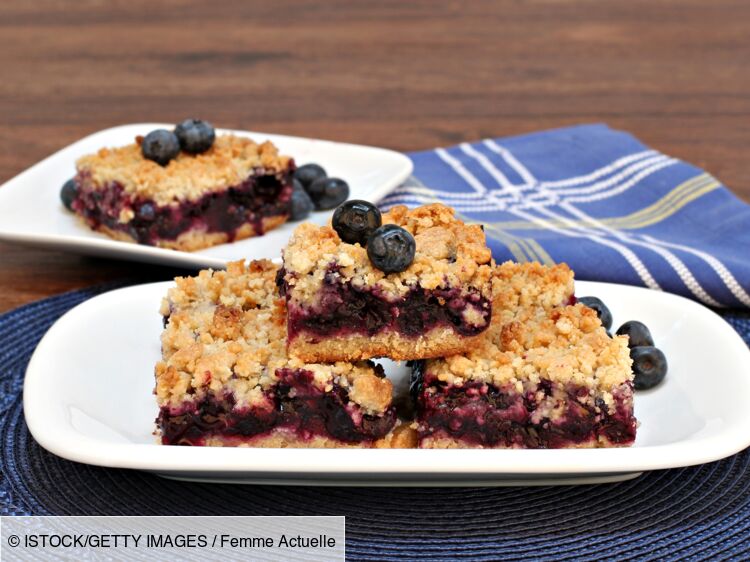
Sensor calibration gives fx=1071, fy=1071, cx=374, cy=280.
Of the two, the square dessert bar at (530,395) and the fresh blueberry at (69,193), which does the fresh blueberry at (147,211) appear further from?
the square dessert bar at (530,395)

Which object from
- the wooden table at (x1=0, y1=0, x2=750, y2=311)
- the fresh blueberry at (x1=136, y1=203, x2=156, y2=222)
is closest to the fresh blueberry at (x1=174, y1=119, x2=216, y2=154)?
the fresh blueberry at (x1=136, y1=203, x2=156, y2=222)

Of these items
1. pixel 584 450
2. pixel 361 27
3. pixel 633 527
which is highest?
pixel 584 450

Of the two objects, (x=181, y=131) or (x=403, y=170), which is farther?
(x=403, y=170)

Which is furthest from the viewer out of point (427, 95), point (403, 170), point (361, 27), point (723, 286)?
point (361, 27)

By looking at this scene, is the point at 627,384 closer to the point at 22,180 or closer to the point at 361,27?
the point at 22,180

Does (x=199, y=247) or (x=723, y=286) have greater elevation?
(x=723, y=286)

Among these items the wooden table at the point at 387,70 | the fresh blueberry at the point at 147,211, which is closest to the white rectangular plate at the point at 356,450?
the fresh blueberry at the point at 147,211

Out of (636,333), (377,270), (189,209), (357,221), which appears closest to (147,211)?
(189,209)

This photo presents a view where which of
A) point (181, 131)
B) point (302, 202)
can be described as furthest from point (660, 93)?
point (181, 131)

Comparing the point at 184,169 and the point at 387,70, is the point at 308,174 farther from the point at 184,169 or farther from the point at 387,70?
the point at 387,70
